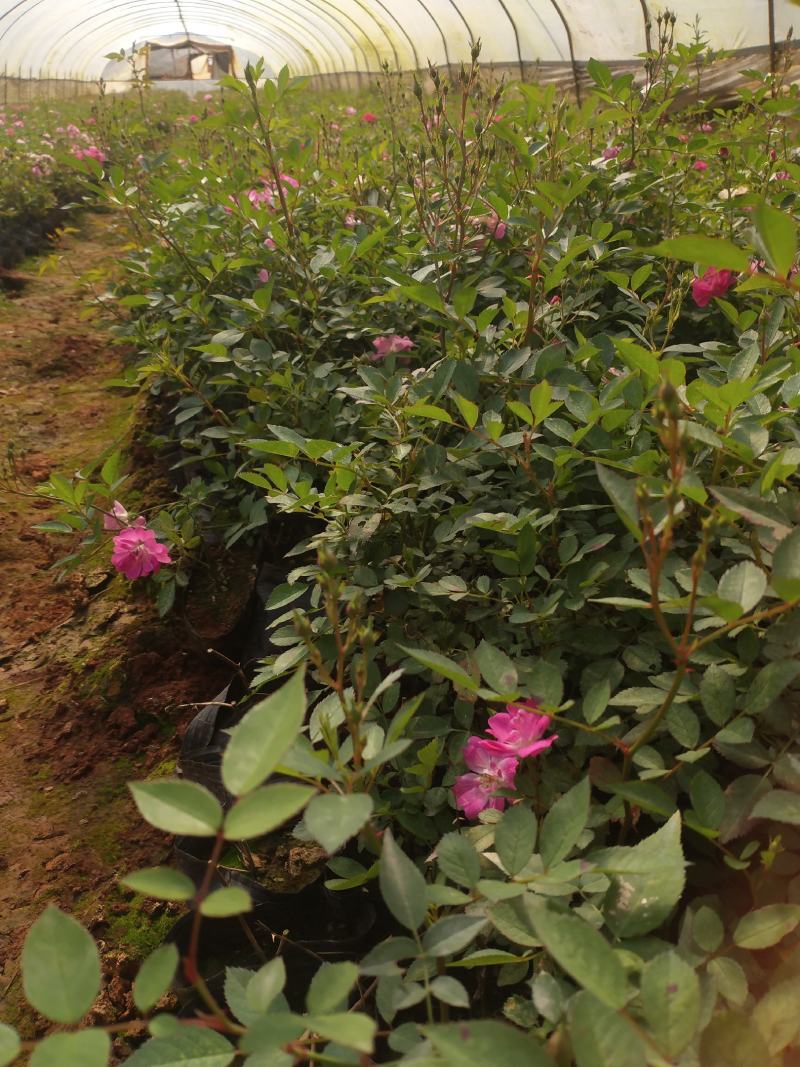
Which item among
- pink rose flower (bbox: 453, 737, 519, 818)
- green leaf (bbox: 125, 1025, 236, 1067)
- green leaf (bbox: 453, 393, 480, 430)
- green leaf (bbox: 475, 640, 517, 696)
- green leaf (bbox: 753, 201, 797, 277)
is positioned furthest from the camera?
green leaf (bbox: 453, 393, 480, 430)

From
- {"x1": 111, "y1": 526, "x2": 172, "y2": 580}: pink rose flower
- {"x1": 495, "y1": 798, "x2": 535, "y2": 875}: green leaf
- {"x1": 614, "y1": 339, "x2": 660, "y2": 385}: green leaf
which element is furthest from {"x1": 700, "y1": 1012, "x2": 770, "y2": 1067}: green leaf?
{"x1": 111, "y1": 526, "x2": 172, "y2": 580}: pink rose flower

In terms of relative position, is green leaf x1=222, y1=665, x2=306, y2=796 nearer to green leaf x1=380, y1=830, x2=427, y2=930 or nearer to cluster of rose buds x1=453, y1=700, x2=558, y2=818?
green leaf x1=380, y1=830, x2=427, y2=930

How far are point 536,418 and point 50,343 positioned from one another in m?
4.15

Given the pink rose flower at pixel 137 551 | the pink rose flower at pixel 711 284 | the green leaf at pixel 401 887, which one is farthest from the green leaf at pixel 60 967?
the pink rose flower at pixel 711 284

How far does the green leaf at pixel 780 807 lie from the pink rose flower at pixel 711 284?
3.98ft

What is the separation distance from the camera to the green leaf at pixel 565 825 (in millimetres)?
750

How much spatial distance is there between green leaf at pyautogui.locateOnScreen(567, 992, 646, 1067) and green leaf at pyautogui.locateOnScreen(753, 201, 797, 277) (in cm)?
63

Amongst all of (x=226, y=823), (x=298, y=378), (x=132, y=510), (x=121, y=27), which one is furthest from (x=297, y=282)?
(x=121, y=27)

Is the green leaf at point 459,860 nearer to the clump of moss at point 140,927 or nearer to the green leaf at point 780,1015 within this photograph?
the green leaf at point 780,1015

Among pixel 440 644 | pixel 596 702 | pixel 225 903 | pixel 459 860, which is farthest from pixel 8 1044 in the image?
pixel 440 644

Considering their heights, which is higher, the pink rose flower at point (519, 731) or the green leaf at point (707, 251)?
the green leaf at point (707, 251)

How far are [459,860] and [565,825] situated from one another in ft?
0.38

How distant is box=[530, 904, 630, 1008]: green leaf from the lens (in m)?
0.54

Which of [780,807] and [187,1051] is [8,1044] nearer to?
[187,1051]
